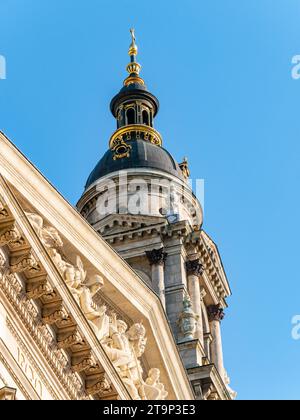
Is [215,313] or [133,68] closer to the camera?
[215,313]

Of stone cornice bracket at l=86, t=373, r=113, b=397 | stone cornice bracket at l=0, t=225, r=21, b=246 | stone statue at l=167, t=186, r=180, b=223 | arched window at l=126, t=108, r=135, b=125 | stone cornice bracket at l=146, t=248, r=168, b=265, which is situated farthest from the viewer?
arched window at l=126, t=108, r=135, b=125

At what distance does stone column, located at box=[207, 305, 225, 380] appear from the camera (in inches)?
1838

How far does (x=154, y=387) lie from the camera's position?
89.6ft

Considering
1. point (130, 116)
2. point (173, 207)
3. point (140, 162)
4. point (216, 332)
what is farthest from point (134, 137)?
point (216, 332)

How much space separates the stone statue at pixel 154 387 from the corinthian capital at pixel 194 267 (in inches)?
703

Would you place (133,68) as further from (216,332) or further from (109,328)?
(109,328)

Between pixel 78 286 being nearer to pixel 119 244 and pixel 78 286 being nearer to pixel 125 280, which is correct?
pixel 125 280

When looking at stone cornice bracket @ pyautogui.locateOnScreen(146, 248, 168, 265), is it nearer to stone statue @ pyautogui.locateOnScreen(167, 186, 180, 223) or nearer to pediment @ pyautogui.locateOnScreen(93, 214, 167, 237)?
pediment @ pyautogui.locateOnScreen(93, 214, 167, 237)

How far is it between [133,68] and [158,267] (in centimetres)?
1885

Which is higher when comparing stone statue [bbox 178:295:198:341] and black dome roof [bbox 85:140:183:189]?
black dome roof [bbox 85:140:183:189]

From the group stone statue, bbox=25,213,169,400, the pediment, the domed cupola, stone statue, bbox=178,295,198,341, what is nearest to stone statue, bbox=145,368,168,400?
stone statue, bbox=25,213,169,400

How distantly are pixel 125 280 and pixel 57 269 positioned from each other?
4.75 metres

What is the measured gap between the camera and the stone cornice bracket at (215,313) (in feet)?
159
